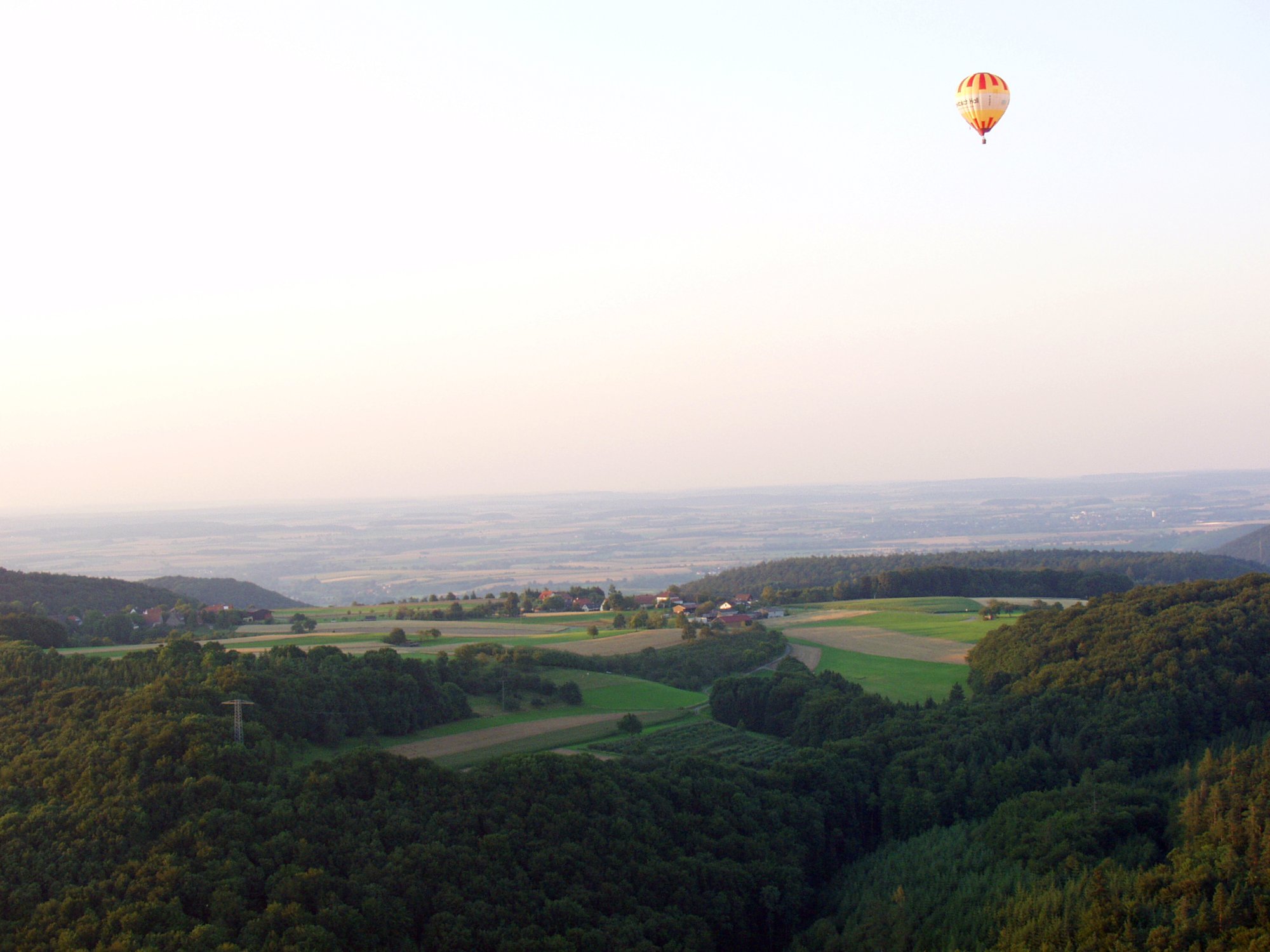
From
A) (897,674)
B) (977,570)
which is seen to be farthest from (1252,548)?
(897,674)

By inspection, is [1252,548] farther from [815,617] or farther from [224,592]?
[224,592]

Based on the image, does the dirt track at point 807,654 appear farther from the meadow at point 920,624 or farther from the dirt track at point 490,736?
the dirt track at point 490,736

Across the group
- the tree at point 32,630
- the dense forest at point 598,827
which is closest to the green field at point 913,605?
the dense forest at point 598,827

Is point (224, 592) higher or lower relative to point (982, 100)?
lower

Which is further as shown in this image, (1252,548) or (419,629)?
(1252,548)

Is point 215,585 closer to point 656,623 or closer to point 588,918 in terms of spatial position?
Answer: point 656,623

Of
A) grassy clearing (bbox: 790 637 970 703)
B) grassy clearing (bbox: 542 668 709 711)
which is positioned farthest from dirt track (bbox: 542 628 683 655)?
grassy clearing (bbox: 790 637 970 703)
